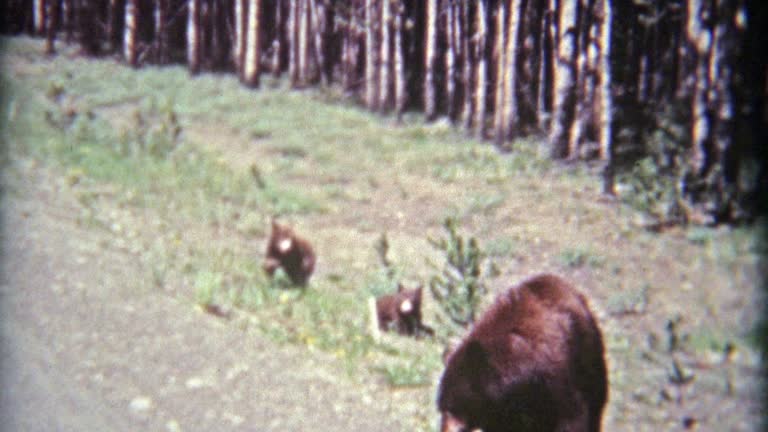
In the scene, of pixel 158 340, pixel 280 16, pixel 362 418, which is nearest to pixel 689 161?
pixel 362 418

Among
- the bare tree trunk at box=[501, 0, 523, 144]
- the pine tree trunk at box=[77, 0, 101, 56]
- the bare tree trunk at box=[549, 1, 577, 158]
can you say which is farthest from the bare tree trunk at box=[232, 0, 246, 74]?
the bare tree trunk at box=[549, 1, 577, 158]

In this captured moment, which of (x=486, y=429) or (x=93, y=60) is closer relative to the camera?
(x=486, y=429)

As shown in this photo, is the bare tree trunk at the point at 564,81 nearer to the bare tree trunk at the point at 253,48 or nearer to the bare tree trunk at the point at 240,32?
the bare tree trunk at the point at 253,48

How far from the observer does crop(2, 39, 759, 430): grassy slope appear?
5.21 m

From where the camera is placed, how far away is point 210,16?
16656mm

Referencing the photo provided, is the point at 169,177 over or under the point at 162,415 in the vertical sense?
over

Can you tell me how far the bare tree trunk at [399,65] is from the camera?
1295 centimetres

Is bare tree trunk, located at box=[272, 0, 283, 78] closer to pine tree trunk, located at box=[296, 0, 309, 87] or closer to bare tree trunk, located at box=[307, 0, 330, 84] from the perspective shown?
pine tree trunk, located at box=[296, 0, 309, 87]

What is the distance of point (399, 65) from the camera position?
13.2 meters

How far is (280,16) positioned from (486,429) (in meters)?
14.1

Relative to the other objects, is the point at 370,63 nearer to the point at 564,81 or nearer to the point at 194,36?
the point at 194,36

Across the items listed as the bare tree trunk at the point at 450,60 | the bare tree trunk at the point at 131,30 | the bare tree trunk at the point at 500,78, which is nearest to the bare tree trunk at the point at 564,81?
the bare tree trunk at the point at 500,78

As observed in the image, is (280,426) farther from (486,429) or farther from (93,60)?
(93,60)

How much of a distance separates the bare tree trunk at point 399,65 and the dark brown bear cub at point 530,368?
9.64m
